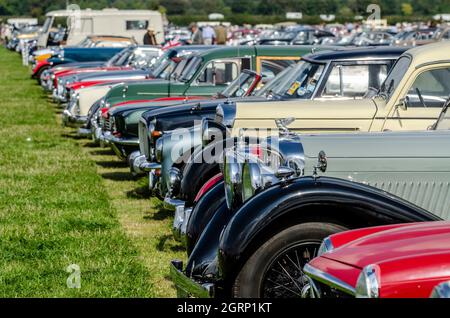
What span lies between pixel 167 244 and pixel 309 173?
2762 millimetres

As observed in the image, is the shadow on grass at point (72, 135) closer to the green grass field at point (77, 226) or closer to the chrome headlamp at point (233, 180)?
the green grass field at point (77, 226)

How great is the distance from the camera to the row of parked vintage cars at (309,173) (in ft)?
14.4

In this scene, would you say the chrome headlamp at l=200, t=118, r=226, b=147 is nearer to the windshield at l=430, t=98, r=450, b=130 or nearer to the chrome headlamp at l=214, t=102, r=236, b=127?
the chrome headlamp at l=214, t=102, r=236, b=127

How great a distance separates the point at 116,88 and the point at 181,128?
487 cm

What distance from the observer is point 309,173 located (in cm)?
631

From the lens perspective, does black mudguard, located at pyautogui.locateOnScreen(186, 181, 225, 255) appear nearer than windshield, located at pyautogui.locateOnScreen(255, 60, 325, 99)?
Yes

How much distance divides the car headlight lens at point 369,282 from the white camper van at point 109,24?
30.4 m

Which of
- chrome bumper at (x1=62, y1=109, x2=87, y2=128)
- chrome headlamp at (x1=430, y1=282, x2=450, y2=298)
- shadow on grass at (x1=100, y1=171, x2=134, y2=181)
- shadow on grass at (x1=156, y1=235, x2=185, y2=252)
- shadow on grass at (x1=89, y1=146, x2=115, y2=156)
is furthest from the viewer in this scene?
chrome bumper at (x1=62, y1=109, x2=87, y2=128)

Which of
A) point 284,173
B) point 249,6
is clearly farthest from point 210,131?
point 249,6

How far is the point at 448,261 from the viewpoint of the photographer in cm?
391

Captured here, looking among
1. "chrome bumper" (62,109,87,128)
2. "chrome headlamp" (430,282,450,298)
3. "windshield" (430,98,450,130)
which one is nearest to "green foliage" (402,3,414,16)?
"chrome bumper" (62,109,87,128)

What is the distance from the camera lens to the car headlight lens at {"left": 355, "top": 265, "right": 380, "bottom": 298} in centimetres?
378
